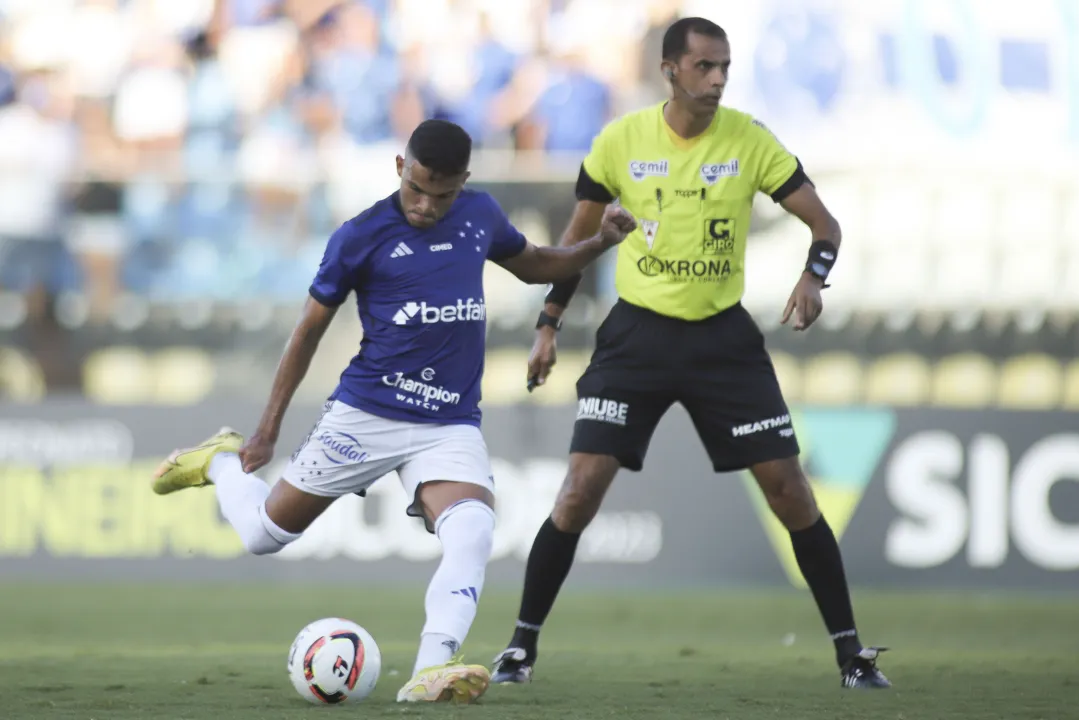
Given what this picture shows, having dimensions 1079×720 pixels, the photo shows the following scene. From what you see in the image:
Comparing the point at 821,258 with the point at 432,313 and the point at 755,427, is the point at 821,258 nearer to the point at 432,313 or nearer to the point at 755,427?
the point at 755,427

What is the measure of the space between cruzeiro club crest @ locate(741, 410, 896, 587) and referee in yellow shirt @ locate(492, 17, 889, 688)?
599 centimetres

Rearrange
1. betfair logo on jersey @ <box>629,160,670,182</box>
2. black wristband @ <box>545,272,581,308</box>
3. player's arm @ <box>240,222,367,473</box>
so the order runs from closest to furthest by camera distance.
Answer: player's arm @ <box>240,222,367,473</box> < betfair logo on jersey @ <box>629,160,670,182</box> < black wristband @ <box>545,272,581,308</box>

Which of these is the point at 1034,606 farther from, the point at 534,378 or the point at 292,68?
the point at 292,68

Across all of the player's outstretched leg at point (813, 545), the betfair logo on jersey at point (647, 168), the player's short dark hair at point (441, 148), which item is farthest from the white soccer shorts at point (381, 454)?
the betfair logo on jersey at point (647, 168)

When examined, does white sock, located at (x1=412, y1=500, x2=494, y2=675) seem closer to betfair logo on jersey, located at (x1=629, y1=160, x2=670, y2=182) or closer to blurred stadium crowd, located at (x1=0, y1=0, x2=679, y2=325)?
betfair logo on jersey, located at (x1=629, y1=160, x2=670, y2=182)

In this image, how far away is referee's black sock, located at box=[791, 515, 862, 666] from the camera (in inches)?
261

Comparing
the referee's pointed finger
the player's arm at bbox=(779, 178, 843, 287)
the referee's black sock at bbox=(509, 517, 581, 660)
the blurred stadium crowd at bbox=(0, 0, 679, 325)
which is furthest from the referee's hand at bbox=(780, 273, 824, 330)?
the blurred stadium crowd at bbox=(0, 0, 679, 325)

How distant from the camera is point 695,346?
6.67 meters

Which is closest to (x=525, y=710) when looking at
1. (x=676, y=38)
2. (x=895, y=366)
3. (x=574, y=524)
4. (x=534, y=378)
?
(x=574, y=524)

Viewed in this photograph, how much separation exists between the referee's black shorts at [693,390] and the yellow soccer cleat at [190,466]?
5.13 ft

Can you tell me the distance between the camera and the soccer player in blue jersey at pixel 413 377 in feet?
19.8

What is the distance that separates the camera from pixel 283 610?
1130 cm

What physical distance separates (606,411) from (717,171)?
3.48 ft

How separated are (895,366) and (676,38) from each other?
7124mm
